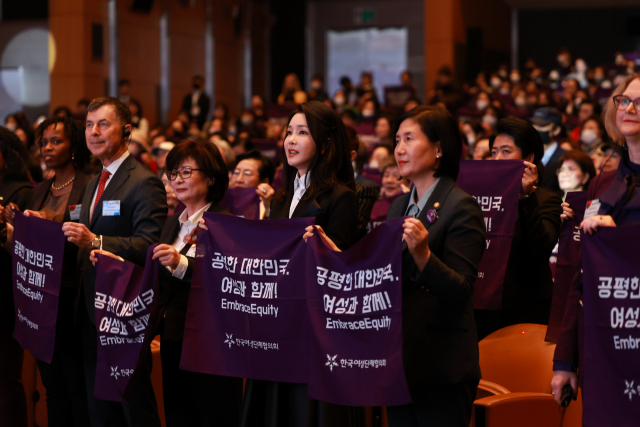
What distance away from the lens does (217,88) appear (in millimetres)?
19859

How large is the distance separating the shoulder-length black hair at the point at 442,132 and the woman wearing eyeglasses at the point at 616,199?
546 millimetres

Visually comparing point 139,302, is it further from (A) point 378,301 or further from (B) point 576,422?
(B) point 576,422

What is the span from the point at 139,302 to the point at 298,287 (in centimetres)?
84

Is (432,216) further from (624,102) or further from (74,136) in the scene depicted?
(74,136)

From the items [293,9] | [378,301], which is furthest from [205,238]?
[293,9]

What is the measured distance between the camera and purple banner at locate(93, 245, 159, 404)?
3.53 metres

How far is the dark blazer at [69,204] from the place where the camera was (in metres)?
4.05

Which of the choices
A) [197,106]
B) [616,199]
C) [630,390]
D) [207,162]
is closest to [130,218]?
[207,162]

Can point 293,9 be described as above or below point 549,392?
above

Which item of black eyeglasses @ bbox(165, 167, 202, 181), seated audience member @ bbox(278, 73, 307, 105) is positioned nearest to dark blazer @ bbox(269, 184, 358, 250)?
black eyeglasses @ bbox(165, 167, 202, 181)

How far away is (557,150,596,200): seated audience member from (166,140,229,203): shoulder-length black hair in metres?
2.81

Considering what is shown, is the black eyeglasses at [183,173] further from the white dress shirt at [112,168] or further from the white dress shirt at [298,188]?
the white dress shirt at [298,188]

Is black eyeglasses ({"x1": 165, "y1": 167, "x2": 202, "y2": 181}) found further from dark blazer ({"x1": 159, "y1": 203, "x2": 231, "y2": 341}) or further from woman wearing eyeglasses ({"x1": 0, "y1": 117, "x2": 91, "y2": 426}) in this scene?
woman wearing eyeglasses ({"x1": 0, "y1": 117, "x2": 91, "y2": 426})

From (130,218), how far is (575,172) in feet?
10.7
